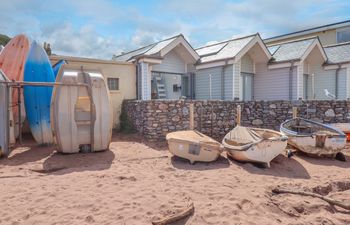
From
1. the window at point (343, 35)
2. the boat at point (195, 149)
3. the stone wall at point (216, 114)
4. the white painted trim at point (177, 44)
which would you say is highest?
the window at point (343, 35)

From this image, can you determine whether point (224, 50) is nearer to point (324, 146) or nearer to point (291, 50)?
point (291, 50)

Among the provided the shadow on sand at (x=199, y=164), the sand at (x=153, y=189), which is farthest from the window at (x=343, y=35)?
the shadow on sand at (x=199, y=164)

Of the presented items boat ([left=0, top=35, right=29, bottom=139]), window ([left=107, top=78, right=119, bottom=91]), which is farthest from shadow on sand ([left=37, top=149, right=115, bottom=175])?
window ([left=107, top=78, right=119, bottom=91])

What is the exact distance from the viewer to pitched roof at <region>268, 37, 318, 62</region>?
14820 millimetres

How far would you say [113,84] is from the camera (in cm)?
1235

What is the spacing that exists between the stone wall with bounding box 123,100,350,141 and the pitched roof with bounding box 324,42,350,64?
22.0 feet

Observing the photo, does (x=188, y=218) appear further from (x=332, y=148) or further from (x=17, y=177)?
(x=332, y=148)

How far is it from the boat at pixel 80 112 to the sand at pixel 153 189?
0.39 m

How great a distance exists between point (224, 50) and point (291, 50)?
408cm

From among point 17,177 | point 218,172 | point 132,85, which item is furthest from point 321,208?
point 132,85

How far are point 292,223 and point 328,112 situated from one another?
26.9 ft

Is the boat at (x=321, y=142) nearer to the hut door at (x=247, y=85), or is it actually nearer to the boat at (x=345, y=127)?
the boat at (x=345, y=127)

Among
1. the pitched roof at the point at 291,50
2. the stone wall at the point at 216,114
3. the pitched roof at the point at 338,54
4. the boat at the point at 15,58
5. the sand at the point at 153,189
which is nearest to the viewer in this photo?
the sand at the point at 153,189

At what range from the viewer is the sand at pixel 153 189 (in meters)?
4.11
